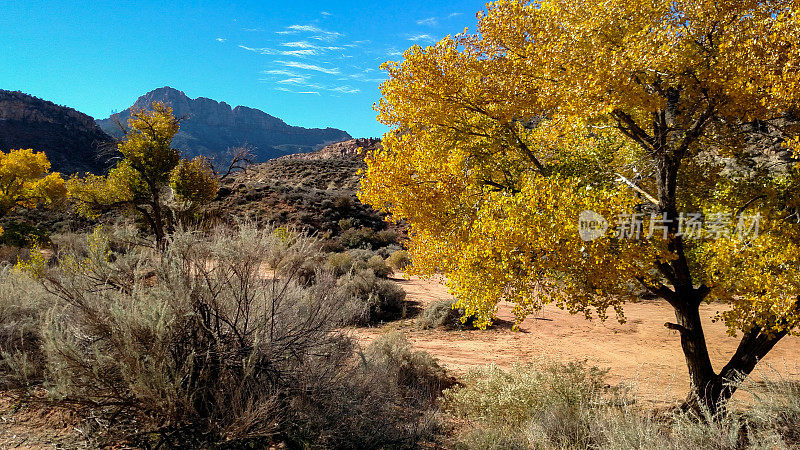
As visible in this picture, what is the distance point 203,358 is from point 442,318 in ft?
28.5

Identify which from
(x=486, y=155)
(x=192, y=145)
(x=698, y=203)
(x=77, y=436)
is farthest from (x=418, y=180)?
(x=192, y=145)

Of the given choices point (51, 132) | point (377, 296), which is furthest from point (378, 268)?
point (51, 132)

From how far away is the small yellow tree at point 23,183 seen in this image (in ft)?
73.6

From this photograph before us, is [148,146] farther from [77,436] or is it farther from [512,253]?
[512,253]

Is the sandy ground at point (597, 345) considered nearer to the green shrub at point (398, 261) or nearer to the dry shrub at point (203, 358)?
the dry shrub at point (203, 358)

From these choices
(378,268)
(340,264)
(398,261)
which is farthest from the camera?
(398,261)

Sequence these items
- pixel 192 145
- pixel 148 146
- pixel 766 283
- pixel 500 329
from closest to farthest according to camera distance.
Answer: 1. pixel 766 283
2. pixel 500 329
3. pixel 148 146
4. pixel 192 145

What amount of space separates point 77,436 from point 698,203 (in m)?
7.85

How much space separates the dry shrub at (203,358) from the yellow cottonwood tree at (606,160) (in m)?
1.94

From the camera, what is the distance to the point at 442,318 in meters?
11.9

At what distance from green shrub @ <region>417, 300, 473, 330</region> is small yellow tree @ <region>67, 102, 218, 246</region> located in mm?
10149

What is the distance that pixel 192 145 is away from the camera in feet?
470

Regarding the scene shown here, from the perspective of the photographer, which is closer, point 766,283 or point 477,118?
point 766,283

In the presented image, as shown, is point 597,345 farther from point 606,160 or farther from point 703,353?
point 606,160
